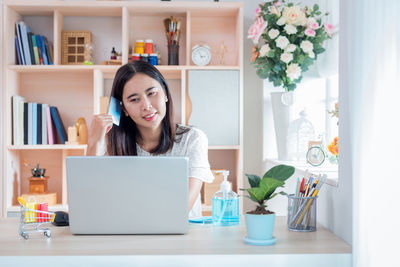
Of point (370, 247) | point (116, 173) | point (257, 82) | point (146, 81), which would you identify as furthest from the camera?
point (257, 82)

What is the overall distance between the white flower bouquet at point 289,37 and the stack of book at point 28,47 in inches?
61.3

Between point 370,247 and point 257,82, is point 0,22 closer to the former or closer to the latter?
point 257,82

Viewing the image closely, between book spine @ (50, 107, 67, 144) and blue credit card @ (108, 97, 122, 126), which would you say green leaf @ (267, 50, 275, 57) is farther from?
book spine @ (50, 107, 67, 144)

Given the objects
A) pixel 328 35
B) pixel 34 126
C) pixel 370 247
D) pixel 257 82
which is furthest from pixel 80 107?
pixel 370 247

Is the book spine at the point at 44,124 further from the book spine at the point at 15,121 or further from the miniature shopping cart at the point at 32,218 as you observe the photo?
the miniature shopping cart at the point at 32,218

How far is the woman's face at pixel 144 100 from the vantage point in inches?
72.5

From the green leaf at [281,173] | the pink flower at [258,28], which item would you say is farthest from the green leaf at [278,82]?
the green leaf at [281,173]

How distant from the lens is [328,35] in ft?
8.77

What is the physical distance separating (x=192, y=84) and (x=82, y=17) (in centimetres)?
106

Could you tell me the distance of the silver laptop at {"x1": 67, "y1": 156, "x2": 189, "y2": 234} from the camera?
1256mm

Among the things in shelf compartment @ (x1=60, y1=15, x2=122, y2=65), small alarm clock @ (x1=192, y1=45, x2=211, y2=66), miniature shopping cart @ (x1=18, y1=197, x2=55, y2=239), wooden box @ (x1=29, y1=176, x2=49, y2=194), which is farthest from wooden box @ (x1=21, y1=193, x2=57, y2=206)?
miniature shopping cart @ (x1=18, y1=197, x2=55, y2=239)

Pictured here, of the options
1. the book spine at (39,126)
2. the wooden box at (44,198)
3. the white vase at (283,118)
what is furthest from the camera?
the book spine at (39,126)

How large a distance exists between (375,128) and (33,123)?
8.95ft

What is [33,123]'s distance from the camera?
3.24m
